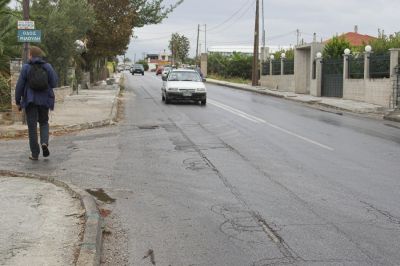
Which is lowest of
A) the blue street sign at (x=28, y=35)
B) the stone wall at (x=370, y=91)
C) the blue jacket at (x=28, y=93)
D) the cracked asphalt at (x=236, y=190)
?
the cracked asphalt at (x=236, y=190)

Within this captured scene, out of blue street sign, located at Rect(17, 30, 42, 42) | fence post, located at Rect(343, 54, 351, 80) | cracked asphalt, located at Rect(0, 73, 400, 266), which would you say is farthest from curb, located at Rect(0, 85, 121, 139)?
fence post, located at Rect(343, 54, 351, 80)

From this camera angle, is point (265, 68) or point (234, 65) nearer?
point (265, 68)

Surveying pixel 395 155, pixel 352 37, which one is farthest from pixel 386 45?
pixel 352 37

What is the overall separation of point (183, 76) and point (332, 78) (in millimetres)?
10106

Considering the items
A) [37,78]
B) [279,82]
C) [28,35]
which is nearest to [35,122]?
[37,78]

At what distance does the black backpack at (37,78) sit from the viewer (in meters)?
9.91

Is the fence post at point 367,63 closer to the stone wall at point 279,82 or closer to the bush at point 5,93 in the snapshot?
the stone wall at point 279,82

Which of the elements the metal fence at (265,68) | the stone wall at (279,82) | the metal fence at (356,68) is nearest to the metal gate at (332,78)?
the metal fence at (356,68)

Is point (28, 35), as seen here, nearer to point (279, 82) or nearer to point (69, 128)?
point (69, 128)

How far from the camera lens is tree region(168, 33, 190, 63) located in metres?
122

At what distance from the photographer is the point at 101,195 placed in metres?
7.71

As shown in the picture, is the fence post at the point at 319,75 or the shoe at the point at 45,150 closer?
the shoe at the point at 45,150

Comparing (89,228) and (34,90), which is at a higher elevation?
(34,90)

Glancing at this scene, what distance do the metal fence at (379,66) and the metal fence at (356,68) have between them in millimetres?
1000
